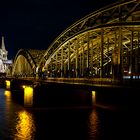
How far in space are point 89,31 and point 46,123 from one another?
16765 millimetres

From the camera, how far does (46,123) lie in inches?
1949

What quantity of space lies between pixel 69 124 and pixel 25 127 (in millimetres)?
5929

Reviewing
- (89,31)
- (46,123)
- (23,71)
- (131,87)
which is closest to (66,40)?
(89,31)

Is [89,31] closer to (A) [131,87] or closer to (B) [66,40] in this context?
(B) [66,40]

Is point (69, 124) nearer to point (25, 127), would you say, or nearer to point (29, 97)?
point (25, 127)

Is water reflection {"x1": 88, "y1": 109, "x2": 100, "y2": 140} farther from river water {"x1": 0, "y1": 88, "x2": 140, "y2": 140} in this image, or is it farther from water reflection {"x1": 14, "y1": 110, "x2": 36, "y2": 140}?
water reflection {"x1": 14, "y1": 110, "x2": 36, "y2": 140}

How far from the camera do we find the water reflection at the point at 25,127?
133 feet

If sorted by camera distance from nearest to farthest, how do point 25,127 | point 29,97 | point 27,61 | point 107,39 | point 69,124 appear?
point 25,127 → point 69,124 → point 29,97 → point 107,39 → point 27,61

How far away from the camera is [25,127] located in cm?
4628

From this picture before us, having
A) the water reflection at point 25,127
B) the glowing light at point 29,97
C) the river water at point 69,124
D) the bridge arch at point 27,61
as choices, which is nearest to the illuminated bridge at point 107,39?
the river water at point 69,124

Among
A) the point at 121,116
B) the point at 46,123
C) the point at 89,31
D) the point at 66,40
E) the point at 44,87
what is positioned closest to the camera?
the point at 46,123

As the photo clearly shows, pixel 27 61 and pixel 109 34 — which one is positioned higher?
pixel 109 34

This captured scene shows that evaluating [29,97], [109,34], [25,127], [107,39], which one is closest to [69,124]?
[25,127]

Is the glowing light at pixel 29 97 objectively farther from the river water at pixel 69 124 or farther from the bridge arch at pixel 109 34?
the bridge arch at pixel 109 34
